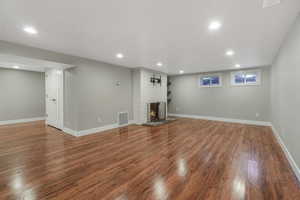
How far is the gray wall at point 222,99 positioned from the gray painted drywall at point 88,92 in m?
3.91

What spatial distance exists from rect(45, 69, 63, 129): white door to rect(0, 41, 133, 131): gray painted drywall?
0.48 meters

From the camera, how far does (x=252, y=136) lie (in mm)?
4016

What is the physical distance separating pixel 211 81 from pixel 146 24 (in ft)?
18.2

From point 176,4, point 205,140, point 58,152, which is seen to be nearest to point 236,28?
point 176,4

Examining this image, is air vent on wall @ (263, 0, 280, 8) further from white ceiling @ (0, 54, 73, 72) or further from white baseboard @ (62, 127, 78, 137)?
white baseboard @ (62, 127, 78, 137)

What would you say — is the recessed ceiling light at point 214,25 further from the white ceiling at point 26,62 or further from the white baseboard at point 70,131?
the white baseboard at point 70,131

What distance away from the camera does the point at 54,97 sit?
16.6ft

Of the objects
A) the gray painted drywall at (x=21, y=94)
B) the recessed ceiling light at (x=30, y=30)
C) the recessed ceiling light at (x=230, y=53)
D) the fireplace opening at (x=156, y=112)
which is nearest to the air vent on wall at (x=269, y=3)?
the recessed ceiling light at (x=230, y=53)

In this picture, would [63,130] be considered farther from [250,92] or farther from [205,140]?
[250,92]

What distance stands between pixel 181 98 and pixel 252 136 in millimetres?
4096

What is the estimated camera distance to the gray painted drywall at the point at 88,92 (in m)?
4.06

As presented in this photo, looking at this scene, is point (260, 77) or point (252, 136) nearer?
point (252, 136)

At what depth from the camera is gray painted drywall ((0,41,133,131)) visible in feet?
13.3

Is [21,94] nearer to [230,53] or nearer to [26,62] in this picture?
[26,62]
